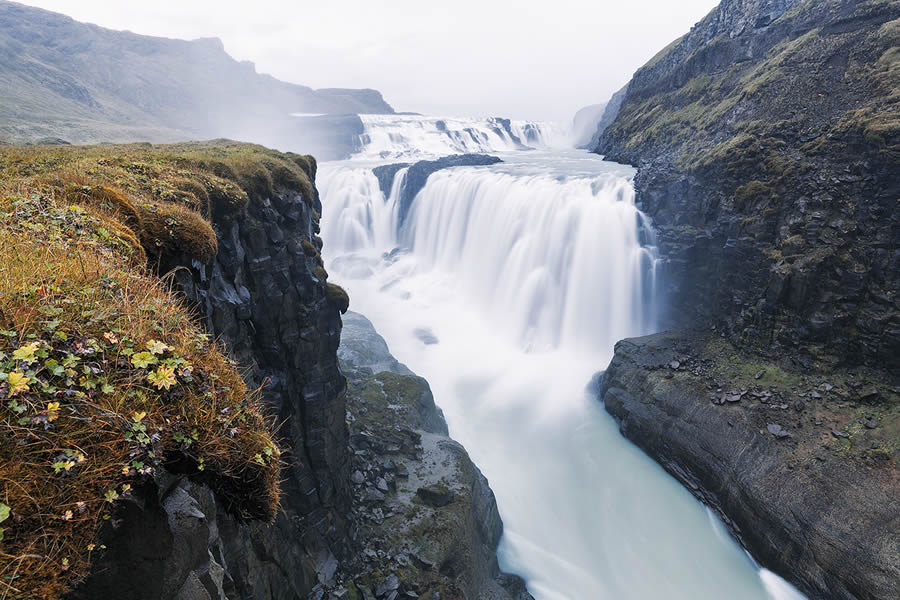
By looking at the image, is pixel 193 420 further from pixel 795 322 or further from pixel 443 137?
pixel 443 137

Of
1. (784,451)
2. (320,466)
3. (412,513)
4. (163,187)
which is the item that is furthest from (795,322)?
(163,187)

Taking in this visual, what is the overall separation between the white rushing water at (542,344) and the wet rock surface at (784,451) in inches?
53.4

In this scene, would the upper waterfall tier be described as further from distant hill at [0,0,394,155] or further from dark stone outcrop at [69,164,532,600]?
dark stone outcrop at [69,164,532,600]

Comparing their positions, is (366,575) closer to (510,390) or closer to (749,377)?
(510,390)

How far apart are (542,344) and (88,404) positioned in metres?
33.2

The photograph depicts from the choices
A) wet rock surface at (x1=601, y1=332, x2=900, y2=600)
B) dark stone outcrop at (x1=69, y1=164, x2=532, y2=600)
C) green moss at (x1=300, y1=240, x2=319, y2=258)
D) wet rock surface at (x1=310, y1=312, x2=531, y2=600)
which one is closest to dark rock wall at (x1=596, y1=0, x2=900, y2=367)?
wet rock surface at (x1=601, y1=332, x2=900, y2=600)

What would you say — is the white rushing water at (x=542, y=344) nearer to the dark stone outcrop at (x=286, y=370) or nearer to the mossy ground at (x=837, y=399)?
the mossy ground at (x=837, y=399)

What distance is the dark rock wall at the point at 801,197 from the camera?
2084cm

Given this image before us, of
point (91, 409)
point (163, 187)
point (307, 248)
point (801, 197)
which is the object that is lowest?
point (801, 197)

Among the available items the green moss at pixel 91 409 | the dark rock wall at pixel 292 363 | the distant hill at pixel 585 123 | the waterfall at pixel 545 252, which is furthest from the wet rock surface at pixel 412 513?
the distant hill at pixel 585 123

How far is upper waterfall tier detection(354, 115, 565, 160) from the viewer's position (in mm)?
109438

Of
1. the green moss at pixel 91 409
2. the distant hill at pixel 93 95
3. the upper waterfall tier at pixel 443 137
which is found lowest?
the green moss at pixel 91 409

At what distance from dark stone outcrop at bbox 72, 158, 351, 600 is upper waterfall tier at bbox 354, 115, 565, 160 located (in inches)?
3571

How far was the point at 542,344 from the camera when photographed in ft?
113
